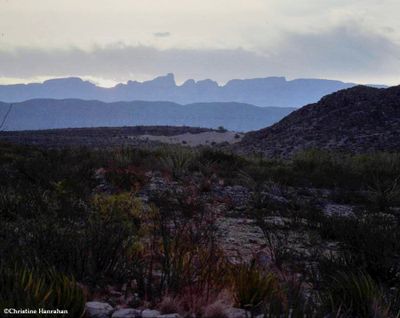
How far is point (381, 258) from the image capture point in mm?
5484

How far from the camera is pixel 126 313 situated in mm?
3424

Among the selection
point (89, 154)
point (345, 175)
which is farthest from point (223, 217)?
point (89, 154)

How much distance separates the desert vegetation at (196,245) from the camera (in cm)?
374

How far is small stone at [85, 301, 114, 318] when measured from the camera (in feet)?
Result: 11.3

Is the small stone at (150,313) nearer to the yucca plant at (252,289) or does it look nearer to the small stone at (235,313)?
the small stone at (235,313)

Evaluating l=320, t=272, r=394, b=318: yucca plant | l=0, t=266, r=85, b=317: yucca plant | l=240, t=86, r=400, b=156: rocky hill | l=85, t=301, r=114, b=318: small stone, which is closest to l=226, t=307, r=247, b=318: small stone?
l=320, t=272, r=394, b=318: yucca plant

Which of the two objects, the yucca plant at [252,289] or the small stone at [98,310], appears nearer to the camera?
the small stone at [98,310]

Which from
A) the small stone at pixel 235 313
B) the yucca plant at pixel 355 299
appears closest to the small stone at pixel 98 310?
the small stone at pixel 235 313

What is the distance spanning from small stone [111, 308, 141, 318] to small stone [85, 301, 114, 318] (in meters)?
0.07

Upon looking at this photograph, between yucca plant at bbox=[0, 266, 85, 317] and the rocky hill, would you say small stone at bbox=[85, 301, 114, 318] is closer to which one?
yucca plant at bbox=[0, 266, 85, 317]

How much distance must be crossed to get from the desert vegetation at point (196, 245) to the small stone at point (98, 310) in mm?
65

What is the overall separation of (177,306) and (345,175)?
40.6ft

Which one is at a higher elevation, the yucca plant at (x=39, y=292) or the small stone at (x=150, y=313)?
the yucca plant at (x=39, y=292)

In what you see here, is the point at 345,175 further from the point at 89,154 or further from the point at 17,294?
the point at 17,294
